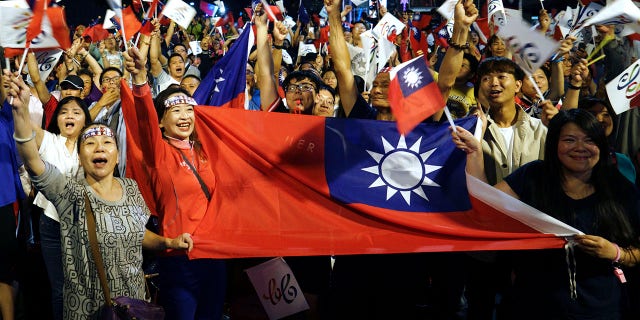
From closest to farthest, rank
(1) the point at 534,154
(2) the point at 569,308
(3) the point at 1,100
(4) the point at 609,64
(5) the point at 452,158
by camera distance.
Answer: (2) the point at 569,308
(5) the point at 452,158
(1) the point at 534,154
(3) the point at 1,100
(4) the point at 609,64

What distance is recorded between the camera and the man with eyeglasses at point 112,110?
5933mm

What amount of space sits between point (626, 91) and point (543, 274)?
2.24m

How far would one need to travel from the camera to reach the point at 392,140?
15.7 ft

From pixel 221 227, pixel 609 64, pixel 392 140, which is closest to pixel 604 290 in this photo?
pixel 392 140

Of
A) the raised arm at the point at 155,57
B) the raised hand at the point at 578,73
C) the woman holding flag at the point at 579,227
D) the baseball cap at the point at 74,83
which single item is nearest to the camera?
the woman holding flag at the point at 579,227

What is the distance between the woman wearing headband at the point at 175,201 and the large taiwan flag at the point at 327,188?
0.41ft

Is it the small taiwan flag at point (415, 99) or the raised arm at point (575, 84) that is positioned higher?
the small taiwan flag at point (415, 99)

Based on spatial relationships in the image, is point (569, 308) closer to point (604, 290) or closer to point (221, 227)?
point (604, 290)

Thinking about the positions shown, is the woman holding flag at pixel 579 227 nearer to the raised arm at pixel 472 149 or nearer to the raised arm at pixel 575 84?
the raised arm at pixel 472 149

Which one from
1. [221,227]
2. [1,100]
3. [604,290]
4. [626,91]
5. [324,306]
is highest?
[1,100]

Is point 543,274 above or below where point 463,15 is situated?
below

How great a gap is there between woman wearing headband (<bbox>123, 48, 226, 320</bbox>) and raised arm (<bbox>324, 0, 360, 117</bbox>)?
111 centimetres

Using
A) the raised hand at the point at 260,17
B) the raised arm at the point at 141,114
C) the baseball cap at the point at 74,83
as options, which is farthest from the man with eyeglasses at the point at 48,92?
the raised arm at the point at 141,114

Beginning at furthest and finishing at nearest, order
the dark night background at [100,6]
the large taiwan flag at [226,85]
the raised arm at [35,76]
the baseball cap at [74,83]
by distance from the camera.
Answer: the dark night background at [100,6]
the baseball cap at [74,83]
the raised arm at [35,76]
the large taiwan flag at [226,85]
